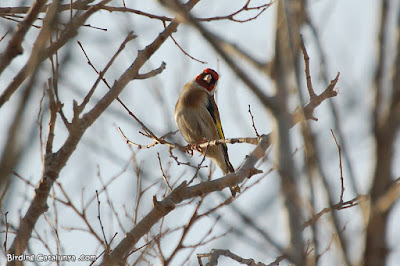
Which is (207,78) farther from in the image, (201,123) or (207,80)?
(201,123)

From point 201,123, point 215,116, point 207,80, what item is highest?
point 207,80

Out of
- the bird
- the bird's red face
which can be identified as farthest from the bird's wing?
the bird's red face

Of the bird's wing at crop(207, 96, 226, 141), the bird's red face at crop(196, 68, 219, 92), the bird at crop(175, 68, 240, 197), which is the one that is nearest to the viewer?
the bird at crop(175, 68, 240, 197)

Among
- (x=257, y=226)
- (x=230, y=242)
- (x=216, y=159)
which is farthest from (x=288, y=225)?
(x=216, y=159)

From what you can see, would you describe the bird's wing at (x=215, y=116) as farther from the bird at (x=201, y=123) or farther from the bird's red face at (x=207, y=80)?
the bird's red face at (x=207, y=80)

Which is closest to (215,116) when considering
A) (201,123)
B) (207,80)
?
(201,123)

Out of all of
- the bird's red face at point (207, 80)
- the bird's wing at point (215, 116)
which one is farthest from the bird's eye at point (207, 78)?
the bird's wing at point (215, 116)

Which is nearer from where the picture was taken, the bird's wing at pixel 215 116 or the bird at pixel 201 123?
the bird at pixel 201 123

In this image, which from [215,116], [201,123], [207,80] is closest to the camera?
[201,123]

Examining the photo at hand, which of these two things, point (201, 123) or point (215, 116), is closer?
point (201, 123)

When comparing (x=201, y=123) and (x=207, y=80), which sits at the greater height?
(x=207, y=80)

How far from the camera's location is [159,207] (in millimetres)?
3746

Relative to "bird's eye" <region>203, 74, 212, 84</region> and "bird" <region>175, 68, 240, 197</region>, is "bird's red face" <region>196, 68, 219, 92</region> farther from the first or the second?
"bird" <region>175, 68, 240, 197</region>

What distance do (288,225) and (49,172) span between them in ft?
7.67
